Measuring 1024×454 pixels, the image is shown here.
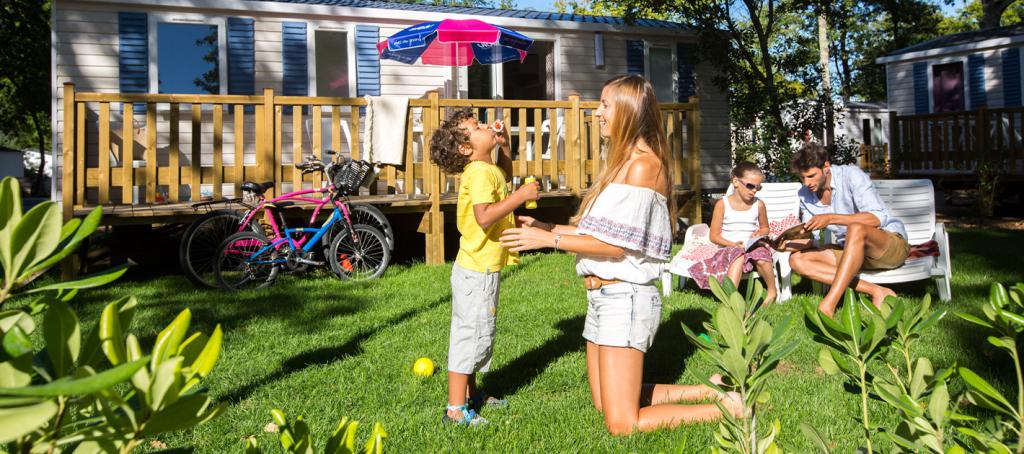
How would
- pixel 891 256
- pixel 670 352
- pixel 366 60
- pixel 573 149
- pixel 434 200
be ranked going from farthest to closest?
pixel 366 60 → pixel 573 149 → pixel 434 200 → pixel 891 256 → pixel 670 352

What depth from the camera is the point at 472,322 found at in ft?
12.9

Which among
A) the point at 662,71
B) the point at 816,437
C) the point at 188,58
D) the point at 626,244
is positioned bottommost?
the point at 816,437

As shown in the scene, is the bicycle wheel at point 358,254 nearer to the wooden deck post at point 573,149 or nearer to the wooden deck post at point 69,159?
the wooden deck post at point 69,159

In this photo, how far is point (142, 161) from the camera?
11.0 metres

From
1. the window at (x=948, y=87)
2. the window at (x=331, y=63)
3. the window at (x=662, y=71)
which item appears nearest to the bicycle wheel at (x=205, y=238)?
the window at (x=331, y=63)

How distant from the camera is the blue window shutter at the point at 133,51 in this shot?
39.9 feet

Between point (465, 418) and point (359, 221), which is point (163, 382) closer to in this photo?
point (465, 418)

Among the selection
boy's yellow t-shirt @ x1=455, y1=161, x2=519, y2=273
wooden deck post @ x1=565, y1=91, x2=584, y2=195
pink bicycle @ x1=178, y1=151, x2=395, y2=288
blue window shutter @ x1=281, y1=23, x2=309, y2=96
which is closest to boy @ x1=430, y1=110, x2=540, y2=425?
Result: boy's yellow t-shirt @ x1=455, y1=161, x2=519, y2=273

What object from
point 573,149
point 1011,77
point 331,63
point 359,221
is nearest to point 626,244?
point 359,221

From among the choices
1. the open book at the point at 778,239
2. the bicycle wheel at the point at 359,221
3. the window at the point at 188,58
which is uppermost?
the window at the point at 188,58

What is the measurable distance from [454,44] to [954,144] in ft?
34.8

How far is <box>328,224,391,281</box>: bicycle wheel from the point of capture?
765cm

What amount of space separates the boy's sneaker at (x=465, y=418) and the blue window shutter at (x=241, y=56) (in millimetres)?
10206

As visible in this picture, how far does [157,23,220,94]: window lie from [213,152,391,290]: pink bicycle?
5428mm
